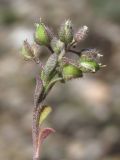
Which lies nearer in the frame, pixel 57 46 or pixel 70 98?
pixel 57 46

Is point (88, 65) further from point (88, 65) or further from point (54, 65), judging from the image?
point (54, 65)

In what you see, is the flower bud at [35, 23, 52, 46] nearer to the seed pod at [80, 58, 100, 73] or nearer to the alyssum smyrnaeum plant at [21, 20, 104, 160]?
the alyssum smyrnaeum plant at [21, 20, 104, 160]

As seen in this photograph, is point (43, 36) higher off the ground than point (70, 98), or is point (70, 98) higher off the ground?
point (43, 36)

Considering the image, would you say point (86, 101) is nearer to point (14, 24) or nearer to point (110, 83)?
point (110, 83)

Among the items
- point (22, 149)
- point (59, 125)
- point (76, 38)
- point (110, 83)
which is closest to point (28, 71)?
point (110, 83)

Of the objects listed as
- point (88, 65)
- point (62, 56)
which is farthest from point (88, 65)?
point (62, 56)

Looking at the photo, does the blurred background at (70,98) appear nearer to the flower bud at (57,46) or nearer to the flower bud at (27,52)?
the flower bud at (27,52)
